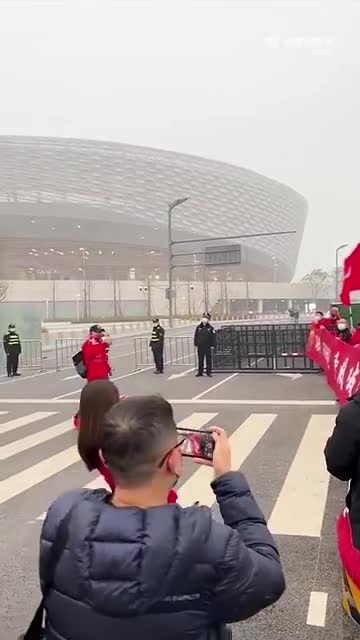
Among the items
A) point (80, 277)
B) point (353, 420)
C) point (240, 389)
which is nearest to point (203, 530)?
point (353, 420)

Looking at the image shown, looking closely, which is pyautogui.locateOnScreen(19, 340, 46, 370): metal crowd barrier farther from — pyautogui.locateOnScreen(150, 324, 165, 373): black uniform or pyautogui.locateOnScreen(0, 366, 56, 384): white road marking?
pyautogui.locateOnScreen(150, 324, 165, 373): black uniform

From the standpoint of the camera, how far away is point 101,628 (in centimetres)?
143

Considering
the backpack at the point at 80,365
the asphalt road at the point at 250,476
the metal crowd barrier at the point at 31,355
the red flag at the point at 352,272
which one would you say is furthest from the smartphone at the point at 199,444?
the metal crowd barrier at the point at 31,355

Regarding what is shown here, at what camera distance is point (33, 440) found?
9.09m

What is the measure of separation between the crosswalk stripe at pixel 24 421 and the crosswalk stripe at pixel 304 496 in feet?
16.6

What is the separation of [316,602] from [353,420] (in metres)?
1.73

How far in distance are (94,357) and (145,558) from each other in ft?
28.8

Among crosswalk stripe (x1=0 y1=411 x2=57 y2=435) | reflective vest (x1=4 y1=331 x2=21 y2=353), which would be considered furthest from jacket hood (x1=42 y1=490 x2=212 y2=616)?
reflective vest (x1=4 y1=331 x2=21 y2=353)

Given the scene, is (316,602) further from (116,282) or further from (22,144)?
(22,144)

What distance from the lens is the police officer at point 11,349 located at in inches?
708

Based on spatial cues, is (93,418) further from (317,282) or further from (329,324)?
(317,282)

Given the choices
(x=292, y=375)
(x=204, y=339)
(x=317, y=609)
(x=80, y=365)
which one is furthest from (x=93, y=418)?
(x=292, y=375)

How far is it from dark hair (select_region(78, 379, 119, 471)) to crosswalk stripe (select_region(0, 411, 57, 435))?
7425 millimetres

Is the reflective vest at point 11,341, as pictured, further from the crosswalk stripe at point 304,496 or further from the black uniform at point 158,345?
the crosswalk stripe at point 304,496
